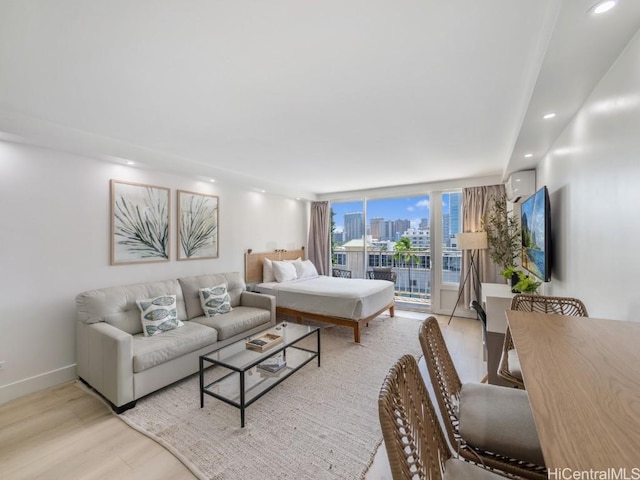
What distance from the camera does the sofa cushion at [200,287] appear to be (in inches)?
141

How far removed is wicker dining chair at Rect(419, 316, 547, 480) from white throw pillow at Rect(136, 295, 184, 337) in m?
2.75

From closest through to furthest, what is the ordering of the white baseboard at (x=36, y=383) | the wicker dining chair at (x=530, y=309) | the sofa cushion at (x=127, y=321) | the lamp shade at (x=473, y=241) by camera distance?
the wicker dining chair at (x=530, y=309)
the white baseboard at (x=36, y=383)
the sofa cushion at (x=127, y=321)
the lamp shade at (x=473, y=241)

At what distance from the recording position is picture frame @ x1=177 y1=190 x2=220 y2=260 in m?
3.94

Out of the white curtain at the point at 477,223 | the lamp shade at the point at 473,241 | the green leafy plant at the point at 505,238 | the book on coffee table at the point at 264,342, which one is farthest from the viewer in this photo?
the white curtain at the point at 477,223

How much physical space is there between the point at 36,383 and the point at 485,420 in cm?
373

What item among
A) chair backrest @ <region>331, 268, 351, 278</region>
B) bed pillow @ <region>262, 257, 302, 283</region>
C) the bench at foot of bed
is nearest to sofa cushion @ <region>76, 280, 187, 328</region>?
the bench at foot of bed

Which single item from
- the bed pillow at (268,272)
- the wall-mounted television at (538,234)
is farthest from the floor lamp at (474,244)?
the bed pillow at (268,272)

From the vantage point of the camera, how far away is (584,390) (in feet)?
2.38

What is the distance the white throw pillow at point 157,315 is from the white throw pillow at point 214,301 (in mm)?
439

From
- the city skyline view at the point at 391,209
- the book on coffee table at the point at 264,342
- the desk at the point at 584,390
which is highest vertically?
the city skyline view at the point at 391,209

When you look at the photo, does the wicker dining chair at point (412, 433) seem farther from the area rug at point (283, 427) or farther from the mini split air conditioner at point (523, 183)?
the mini split air conditioner at point (523, 183)

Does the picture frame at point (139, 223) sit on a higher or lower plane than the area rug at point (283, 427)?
higher

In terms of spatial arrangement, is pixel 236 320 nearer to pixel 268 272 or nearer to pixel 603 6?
pixel 268 272

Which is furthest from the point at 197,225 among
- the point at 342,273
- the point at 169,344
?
the point at 342,273
